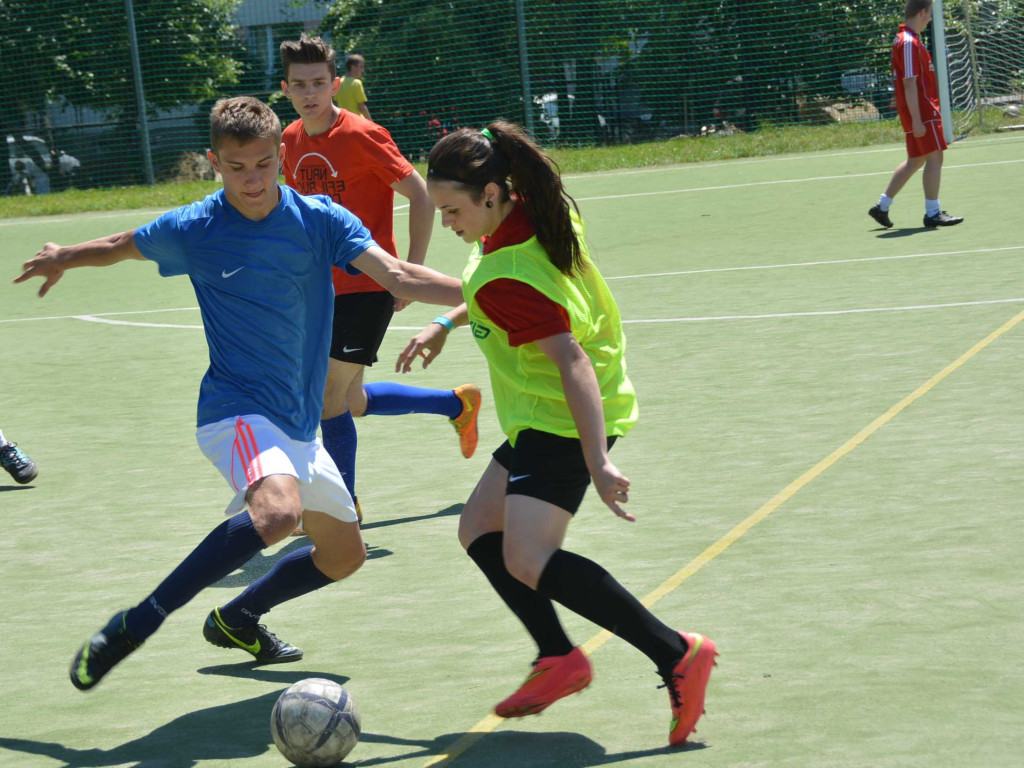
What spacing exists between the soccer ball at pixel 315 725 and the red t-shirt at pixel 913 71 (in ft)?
35.6

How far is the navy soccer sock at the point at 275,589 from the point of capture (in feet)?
14.3

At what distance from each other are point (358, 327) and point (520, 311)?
8.46 feet

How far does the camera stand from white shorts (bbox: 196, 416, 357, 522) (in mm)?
3999

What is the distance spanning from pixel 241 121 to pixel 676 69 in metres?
→ 23.1

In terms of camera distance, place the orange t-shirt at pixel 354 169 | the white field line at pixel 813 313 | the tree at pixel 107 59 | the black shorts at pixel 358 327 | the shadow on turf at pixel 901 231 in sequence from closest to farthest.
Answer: the black shorts at pixel 358 327
the orange t-shirt at pixel 354 169
the white field line at pixel 813 313
the shadow on turf at pixel 901 231
the tree at pixel 107 59

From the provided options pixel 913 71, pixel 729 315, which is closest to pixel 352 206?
pixel 729 315

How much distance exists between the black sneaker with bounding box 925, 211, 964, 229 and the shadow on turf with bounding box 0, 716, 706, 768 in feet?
34.6

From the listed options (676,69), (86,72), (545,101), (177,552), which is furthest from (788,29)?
(177,552)

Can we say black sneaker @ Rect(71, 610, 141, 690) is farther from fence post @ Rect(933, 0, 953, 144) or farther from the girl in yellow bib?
fence post @ Rect(933, 0, 953, 144)

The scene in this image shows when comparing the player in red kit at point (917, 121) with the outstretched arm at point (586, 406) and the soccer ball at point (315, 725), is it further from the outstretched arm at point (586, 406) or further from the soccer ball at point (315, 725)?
the soccer ball at point (315, 725)

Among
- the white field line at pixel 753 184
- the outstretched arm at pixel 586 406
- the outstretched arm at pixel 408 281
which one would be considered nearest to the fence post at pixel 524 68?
the white field line at pixel 753 184

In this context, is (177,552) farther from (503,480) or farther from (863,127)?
(863,127)

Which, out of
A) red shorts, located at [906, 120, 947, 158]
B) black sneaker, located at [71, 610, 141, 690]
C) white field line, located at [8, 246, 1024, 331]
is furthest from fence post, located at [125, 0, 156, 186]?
Result: black sneaker, located at [71, 610, 141, 690]

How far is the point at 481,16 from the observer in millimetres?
26391
